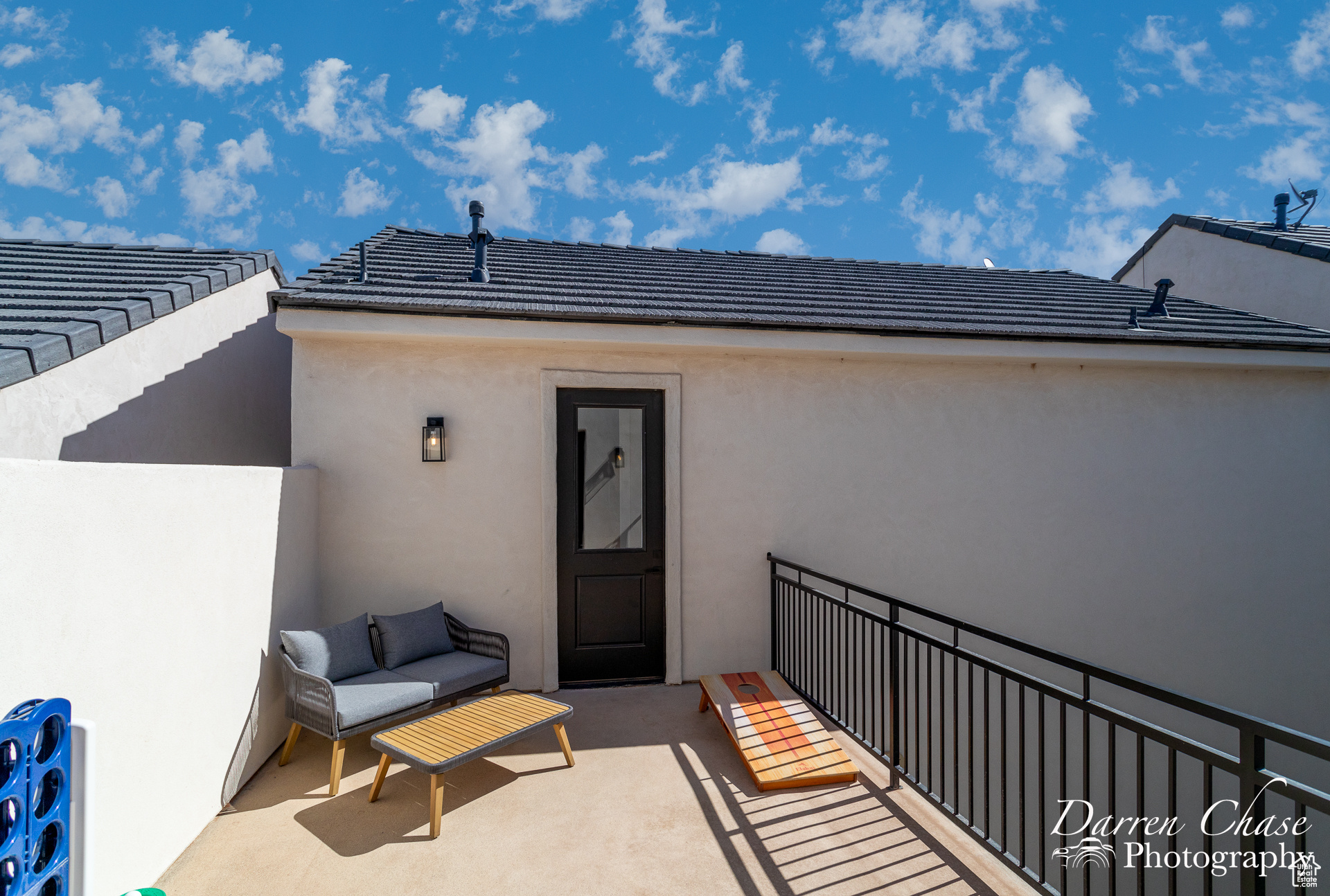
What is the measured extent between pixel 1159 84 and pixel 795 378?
8327 mm

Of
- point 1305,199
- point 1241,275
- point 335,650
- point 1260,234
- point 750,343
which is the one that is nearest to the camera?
point 335,650

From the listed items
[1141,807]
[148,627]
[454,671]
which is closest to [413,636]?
[454,671]

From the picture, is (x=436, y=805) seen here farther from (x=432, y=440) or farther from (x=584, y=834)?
(x=432, y=440)

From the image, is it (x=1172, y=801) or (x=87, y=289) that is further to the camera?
(x=87, y=289)

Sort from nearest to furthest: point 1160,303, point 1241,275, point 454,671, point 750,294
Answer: point 454,671 < point 750,294 < point 1160,303 < point 1241,275

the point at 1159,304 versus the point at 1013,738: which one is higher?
the point at 1159,304

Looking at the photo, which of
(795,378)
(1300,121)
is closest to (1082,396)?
(795,378)

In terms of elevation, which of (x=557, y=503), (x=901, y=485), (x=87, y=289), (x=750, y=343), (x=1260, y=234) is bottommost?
(x=557, y=503)

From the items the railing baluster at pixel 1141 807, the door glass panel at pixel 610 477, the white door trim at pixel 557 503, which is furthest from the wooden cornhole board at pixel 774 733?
the railing baluster at pixel 1141 807

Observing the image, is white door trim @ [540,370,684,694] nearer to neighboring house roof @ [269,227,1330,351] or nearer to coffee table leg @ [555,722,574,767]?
neighboring house roof @ [269,227,1330,351]

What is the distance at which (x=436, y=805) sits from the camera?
2.90m

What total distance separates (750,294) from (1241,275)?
6.99m

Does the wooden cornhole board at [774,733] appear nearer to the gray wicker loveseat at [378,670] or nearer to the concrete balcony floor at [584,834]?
the concrete balcony floor at [584,834]

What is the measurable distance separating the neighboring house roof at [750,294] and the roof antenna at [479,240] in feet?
0.48
